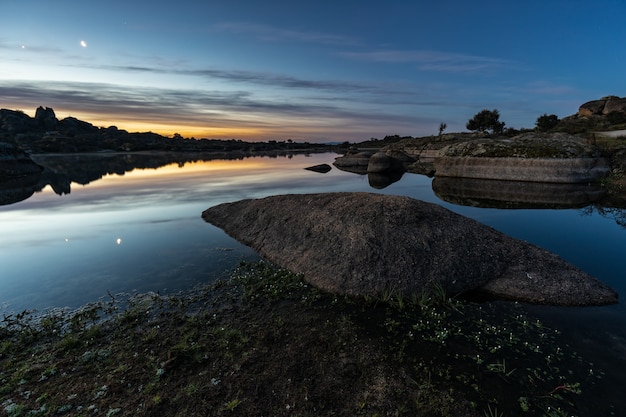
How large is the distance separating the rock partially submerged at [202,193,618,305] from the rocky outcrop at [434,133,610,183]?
Result: 91.9ft

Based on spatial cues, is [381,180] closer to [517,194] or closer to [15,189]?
[517,194]

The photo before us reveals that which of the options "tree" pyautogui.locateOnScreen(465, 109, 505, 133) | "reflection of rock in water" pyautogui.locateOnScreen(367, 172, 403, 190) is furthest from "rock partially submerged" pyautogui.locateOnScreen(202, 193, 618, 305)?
"tree" pyautogui.locateOnScreen(465, 109, 505, 133)

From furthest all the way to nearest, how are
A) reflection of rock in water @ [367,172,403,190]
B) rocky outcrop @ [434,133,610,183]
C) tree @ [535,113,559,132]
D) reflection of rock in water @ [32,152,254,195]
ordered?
1. tree @ [535,113,559,132]
2. reflection of rock in water @ [32,152,254,195]
3. reflection of rock in water @ [367,172,403,190]
4. rocky outcrop @ [434,133,610,183]

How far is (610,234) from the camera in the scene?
16.8 m

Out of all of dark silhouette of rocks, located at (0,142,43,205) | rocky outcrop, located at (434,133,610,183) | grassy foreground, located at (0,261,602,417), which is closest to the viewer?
grassy foreground, located at (0,261,602,417)

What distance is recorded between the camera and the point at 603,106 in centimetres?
12594

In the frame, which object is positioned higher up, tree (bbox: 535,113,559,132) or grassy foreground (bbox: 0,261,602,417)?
tree (bbox: 535,113,559,132)

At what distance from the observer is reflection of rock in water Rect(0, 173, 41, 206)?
30.5m

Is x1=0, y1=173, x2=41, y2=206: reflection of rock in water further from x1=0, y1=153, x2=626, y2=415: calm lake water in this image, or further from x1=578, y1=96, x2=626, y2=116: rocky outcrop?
x1=578, y1=96, x2=626, y2=116: rocky outcrop

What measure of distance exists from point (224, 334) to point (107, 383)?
2.82 metres

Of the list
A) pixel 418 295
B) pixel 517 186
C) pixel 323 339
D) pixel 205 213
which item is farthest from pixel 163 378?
pixel 517 186

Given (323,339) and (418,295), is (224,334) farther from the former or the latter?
(418,295)

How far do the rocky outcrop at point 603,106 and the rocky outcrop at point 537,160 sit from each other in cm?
12365

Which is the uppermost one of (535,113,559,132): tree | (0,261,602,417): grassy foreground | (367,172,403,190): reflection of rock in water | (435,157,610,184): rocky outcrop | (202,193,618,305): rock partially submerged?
(535,113,559,132): tree
